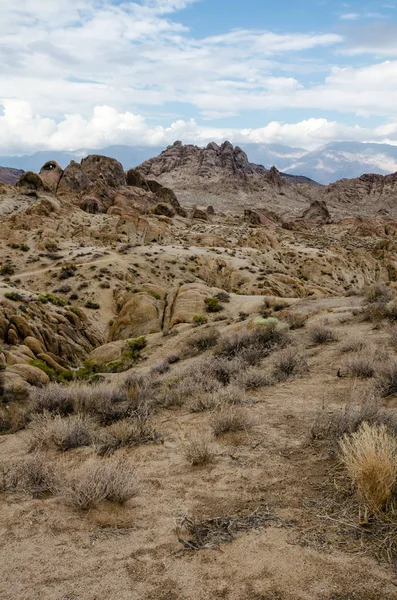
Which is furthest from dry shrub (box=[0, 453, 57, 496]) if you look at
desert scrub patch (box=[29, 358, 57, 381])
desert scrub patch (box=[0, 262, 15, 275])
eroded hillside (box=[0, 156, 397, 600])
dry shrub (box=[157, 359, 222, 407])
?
desert scrub patch (box=[0, 262, 15, 275])

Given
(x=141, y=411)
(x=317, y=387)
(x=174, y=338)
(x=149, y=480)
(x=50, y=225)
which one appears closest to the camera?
(x=149, y=480)

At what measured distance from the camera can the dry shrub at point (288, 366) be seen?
957 cm

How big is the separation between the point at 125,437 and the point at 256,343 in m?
7.36

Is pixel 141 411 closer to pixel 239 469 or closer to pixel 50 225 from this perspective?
pixel 239 469

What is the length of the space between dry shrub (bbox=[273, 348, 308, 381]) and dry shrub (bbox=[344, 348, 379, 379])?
112 cm

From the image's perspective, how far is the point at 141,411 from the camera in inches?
309

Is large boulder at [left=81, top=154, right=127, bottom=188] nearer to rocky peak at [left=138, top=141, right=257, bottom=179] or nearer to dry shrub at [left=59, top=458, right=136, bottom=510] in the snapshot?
rocky peak at [left=138, top=141, right=257, bottom=179]

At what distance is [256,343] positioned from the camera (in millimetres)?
13047

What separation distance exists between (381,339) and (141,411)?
24.4ft

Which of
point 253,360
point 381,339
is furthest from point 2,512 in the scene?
point 381,339

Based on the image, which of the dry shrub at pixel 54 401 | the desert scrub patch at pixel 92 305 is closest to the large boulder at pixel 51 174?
the desert scrub patch at pixel 92 305

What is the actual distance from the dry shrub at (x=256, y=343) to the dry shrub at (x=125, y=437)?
17.1ft

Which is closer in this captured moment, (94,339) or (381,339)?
(381,339)

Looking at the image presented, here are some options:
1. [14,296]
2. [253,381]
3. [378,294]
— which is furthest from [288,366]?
[14,296]
